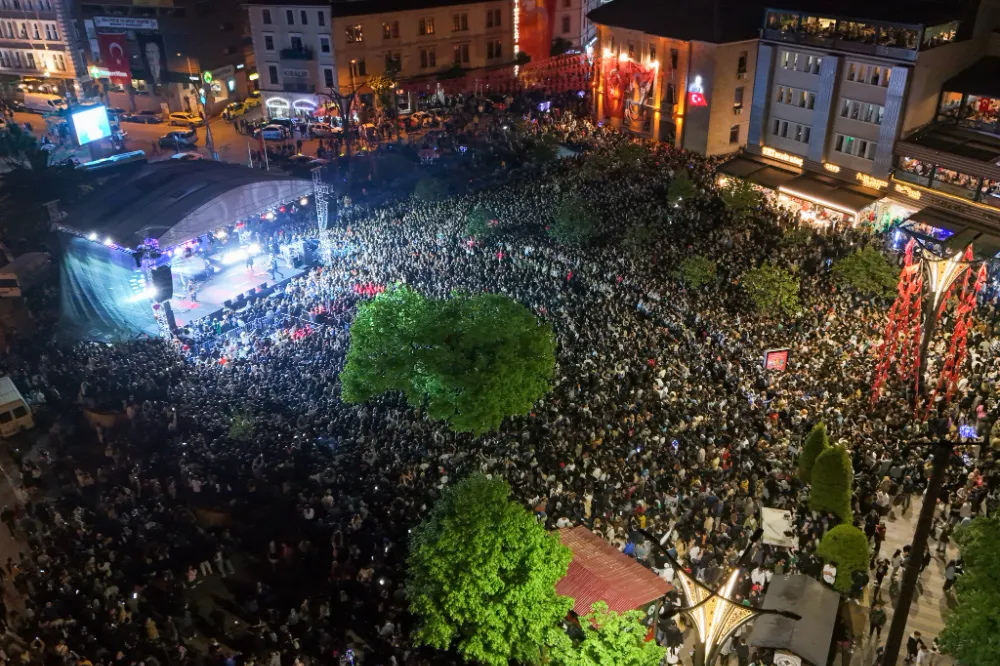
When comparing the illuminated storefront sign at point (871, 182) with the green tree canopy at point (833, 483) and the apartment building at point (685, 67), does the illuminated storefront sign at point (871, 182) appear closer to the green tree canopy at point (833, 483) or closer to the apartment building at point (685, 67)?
the apartment building at point (685, 67)

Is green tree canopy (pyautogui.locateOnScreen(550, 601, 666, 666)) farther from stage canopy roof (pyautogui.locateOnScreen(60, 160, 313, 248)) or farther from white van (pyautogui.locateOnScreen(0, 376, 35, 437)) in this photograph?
stage canopy roof (pyautogui.locateOnScreen(60, 160, 313, 248))

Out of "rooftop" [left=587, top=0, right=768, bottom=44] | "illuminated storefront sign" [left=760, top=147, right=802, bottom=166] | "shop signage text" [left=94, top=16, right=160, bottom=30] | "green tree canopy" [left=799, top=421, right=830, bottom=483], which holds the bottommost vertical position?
"green tree canopy" [left=799, top=421, right=830, bottom=483]

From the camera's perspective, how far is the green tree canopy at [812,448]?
22.3 m

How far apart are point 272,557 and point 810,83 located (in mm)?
36679

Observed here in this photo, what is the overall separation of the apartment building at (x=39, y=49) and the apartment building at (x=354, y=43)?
20.3 metres

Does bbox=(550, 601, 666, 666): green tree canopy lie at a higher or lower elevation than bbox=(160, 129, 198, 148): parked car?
higher

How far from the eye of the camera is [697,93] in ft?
155

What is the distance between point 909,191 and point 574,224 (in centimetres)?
1674


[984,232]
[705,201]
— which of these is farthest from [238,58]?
[984,232]

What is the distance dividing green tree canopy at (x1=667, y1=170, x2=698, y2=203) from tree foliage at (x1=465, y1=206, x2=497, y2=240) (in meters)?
9.07

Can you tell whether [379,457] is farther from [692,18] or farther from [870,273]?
[692,18]

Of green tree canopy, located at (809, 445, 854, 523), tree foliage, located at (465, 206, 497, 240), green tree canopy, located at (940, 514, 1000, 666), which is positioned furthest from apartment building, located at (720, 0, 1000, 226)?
green tree canopy, located at (940, 514, 1000, 666)

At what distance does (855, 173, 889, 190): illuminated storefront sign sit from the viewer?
40.8 meters

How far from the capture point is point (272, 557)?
21.8 m
